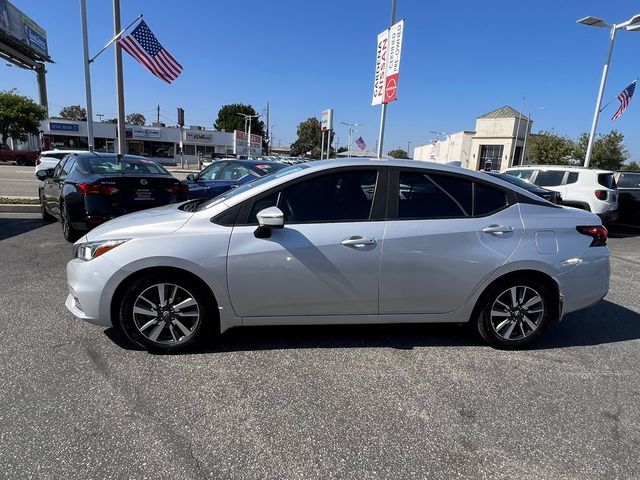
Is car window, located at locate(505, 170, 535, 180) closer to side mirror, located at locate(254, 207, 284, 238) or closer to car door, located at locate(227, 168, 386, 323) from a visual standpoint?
car door, located at locate(227, 168, 386, 323)

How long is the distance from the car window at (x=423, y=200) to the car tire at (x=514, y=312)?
30.5 inches

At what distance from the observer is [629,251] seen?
880cm

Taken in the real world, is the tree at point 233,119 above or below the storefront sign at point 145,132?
above

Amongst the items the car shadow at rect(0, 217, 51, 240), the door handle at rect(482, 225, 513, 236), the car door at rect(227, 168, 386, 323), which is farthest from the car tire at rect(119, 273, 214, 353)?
the car shadow at rect(0, 217, 51, 240)

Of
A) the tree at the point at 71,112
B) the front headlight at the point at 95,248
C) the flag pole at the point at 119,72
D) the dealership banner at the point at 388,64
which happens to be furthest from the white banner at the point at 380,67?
the tree at the point at 71,112

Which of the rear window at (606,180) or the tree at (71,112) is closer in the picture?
the rear window at (606,180)

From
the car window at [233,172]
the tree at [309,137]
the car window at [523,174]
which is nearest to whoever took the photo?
the car window at [233,172]

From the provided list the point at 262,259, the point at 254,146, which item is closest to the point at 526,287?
the point at 262,259

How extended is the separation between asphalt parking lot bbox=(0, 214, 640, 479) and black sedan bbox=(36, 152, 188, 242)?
2.34 m

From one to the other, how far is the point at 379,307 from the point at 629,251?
7957mm

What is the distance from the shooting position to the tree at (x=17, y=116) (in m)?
41.8

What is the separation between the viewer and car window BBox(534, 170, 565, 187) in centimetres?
1132

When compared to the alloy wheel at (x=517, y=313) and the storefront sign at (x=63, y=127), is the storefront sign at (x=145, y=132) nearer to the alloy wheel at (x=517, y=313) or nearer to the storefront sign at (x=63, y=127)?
the storefront sign at (x=63, y=127)

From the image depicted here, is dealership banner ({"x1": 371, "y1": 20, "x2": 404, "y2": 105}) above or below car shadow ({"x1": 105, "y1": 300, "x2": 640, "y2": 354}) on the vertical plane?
above
